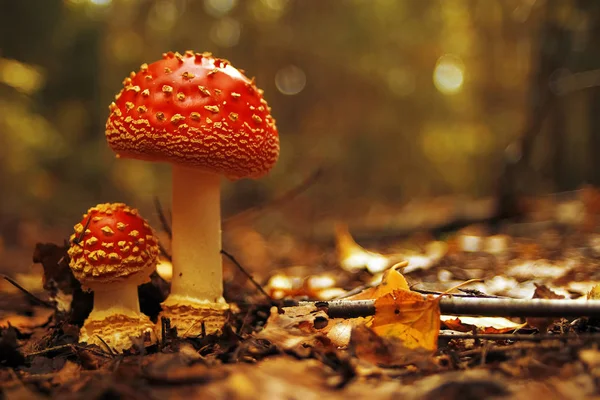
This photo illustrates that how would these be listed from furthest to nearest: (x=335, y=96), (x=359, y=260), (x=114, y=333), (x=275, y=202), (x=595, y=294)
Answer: (x=335, y=96) < (x=359, y=260) < (x=275, y=202) < (x=114, y=333) < (x=595, y=294)

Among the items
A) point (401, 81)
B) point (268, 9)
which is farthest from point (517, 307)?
point (268, 9)

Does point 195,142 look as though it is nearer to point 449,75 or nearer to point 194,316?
point 194,316

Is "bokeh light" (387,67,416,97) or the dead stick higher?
"bokeh light" (387,67,416,97)

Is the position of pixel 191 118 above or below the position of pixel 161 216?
above

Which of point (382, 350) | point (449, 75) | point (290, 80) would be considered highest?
point (449, 75)

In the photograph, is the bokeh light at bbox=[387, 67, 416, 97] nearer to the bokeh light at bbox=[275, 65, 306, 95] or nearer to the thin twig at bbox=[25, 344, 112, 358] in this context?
the bokeh light at bbox=[275, 65, 306, 95]

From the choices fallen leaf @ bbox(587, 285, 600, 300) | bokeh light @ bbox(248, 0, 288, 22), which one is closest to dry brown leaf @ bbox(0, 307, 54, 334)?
fallen leaf @ bbox(587, 285, 600, 300)
